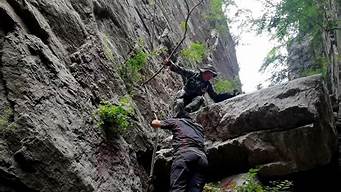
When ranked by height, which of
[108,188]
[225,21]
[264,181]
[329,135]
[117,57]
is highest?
[225,21]

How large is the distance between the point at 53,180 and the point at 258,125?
3982 millimetres

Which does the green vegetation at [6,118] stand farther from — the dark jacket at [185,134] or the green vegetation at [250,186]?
the green vegetation at [250,186]

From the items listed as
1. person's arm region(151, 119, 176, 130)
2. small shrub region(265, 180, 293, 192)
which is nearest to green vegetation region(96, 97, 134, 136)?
person's arm region(151, 119, 176, 130)

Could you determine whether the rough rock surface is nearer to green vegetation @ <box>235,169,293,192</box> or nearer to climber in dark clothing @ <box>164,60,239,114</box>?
green vegetation @ <box>235,169,293,192</box>

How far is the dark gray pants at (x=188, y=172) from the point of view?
5.34 metres

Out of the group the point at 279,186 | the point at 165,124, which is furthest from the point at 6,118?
the point at 279,186

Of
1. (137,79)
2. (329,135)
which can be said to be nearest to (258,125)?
(329,135)

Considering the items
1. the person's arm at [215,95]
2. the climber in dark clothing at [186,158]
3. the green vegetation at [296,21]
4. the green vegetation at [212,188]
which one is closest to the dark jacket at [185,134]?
the climber in dark clothing at [186,158]

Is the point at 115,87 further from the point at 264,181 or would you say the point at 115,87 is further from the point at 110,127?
the point at 264,181

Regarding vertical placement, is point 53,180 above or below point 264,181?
above

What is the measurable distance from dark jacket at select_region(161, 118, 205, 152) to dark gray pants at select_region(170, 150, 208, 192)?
Result: 0.83ft

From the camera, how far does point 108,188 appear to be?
5098 mm

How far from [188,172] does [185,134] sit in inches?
29.1

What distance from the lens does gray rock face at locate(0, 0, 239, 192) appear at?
4113mm
